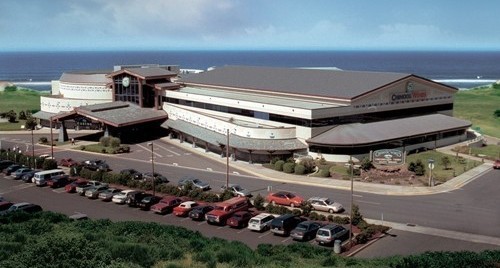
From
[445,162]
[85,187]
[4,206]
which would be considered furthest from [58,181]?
[445,162]

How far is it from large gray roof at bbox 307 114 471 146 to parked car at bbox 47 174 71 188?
93.1ft

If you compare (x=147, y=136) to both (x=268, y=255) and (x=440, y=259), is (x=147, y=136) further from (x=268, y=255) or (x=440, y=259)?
(x=440, y=259)

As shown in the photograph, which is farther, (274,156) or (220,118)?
(220,118)

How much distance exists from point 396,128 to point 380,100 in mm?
4614

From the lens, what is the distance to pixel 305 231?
4053cm

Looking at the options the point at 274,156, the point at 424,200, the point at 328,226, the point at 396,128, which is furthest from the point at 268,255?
the point at 396,128

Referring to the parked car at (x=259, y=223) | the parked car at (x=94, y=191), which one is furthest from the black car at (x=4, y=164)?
the parked car at (x=259, y=223)

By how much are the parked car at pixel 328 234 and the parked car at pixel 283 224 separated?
290cm

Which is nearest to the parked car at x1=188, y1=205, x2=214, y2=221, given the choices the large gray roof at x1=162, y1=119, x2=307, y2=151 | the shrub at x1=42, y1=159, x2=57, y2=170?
the large gray roof at x1=162, y1=119, x2=307, y2=151

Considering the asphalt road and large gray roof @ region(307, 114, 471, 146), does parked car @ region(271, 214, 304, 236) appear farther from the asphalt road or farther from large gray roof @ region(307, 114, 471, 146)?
large gray roof @ region(307, 114, 471, 146)

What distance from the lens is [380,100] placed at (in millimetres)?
74438

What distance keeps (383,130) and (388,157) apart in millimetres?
8137

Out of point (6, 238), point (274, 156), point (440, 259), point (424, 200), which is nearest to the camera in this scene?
point (440, 259)

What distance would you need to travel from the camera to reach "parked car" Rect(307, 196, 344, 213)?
4744cm
